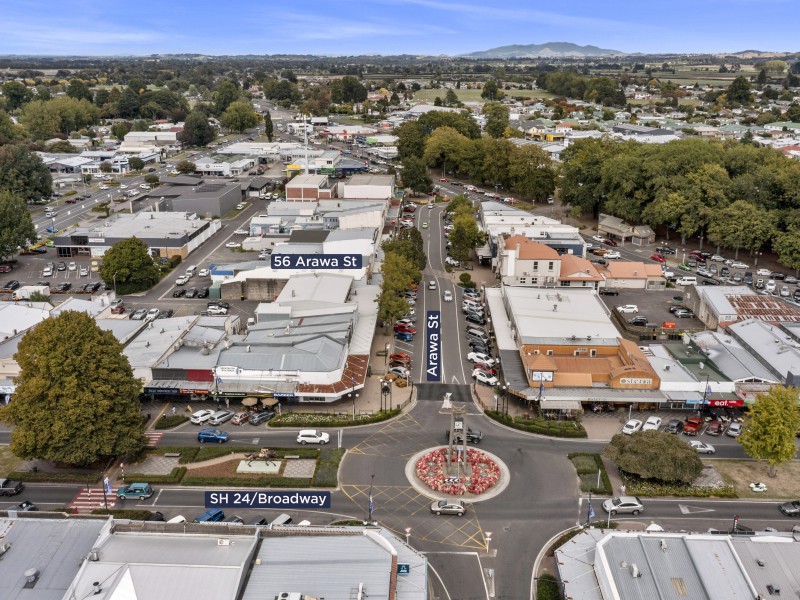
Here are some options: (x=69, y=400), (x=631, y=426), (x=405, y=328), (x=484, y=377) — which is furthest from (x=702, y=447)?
(x=69, y=400)

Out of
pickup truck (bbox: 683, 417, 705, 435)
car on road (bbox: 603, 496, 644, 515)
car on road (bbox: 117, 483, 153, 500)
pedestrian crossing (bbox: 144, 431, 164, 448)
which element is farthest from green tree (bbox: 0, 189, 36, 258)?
pickup truck (bbox: 683, 417, 705, 435)

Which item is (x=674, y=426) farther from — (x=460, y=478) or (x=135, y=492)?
(x=135, y=492)

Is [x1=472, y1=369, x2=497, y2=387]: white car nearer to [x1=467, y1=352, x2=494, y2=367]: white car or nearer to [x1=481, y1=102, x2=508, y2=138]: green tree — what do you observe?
[x1=467, y1=352, x2=494, y2=367]: white car

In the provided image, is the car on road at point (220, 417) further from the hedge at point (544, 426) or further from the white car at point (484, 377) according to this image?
the white car at point (484, 377)

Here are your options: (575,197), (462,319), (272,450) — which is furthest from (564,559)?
(575,197)

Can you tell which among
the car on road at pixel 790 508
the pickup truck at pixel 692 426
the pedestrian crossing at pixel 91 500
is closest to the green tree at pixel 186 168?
the pedestrian crossing at pixel 91 500

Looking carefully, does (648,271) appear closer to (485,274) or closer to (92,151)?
(485,274)
